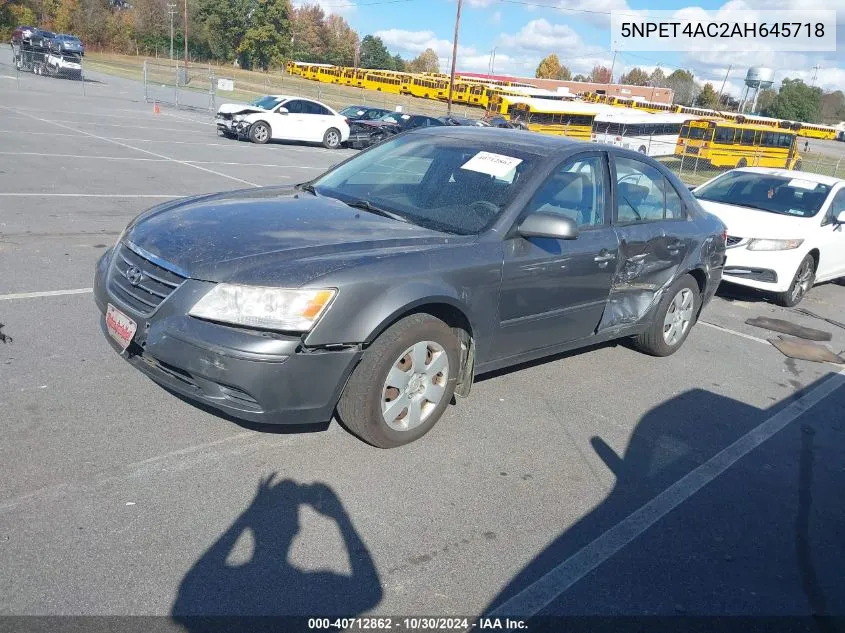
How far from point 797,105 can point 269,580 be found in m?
110

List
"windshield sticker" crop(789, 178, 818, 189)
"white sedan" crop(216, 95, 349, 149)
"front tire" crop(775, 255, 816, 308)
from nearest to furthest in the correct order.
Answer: "front tire" crop(775, 255, 816, 308) < "windshield sticker" crop(789, 178, 818, 189) < "white sedan" crop(216, 95, 349, 149)

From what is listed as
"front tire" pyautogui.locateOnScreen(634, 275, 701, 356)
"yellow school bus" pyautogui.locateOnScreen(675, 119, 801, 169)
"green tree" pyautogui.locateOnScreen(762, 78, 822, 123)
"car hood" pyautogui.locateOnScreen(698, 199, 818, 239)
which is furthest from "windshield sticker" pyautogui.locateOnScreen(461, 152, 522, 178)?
"green tree" pyautogui.locateOnScreen(762, 78, 822, 123)

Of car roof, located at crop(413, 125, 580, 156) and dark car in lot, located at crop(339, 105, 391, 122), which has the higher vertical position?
car roof, located at crop(413, 125, 580, 156)

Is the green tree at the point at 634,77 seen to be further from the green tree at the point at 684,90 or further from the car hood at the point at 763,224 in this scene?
the car hood at the point at 763,224

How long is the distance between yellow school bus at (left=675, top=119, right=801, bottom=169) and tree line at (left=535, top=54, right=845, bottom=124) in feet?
232

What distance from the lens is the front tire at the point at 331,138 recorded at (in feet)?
78.5

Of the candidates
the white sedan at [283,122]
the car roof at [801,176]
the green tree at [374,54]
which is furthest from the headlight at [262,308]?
the green tree at [374,54]

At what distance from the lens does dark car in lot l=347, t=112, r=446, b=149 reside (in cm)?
2620

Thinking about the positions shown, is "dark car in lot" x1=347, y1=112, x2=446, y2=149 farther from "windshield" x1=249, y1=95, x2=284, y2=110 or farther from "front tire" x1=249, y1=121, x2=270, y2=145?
"front tire" x1=249, y1=121, x2=270, y2=145

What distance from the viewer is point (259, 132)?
21.8m

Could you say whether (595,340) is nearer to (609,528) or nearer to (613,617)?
(609,528)

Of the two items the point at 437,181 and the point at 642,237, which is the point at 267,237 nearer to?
the point at 437,181

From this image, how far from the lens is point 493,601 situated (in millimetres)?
2840

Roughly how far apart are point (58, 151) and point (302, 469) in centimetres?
1290
